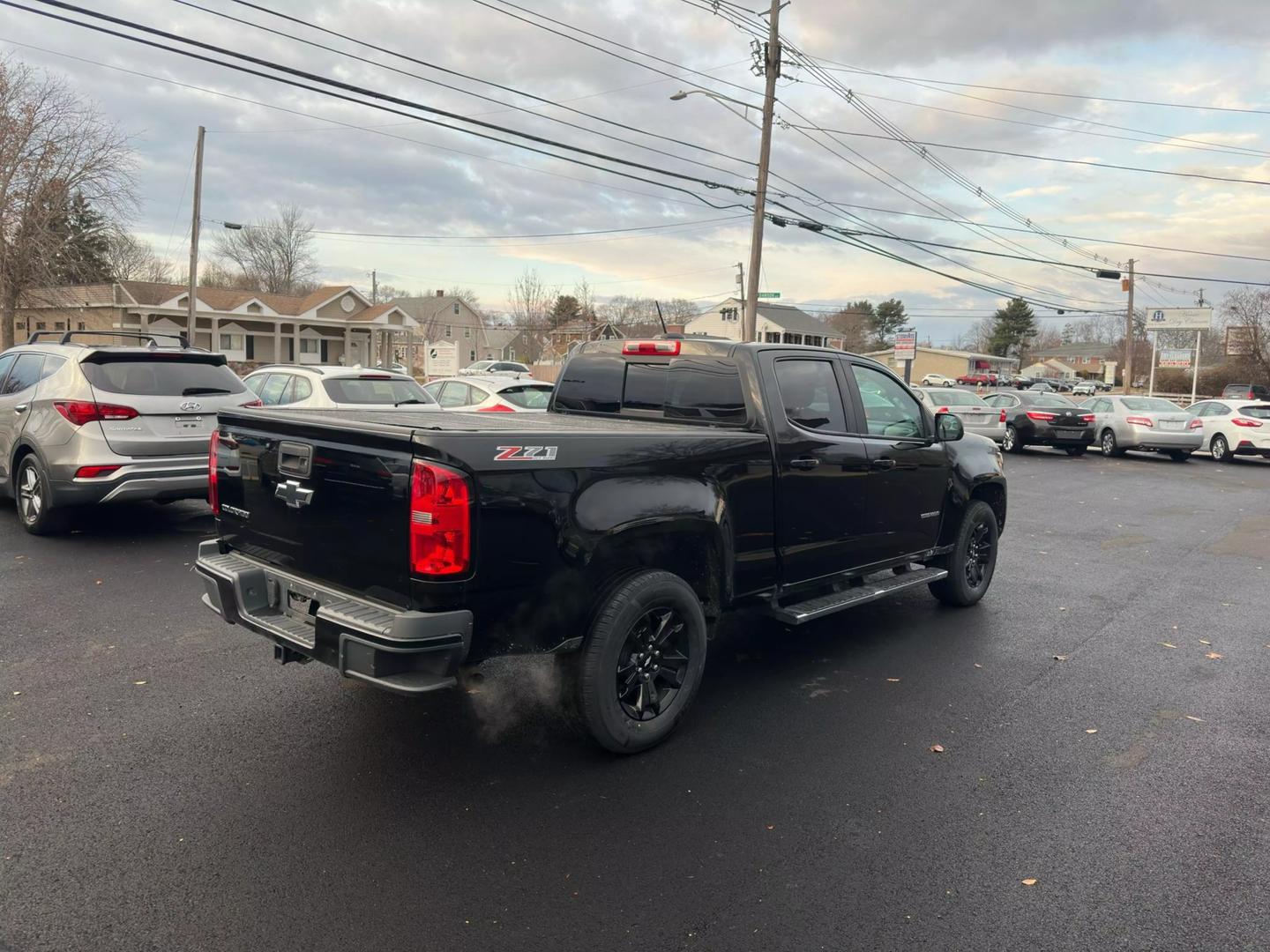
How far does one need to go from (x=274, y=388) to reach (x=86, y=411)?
3.22 m

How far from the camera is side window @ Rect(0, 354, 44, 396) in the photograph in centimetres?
805

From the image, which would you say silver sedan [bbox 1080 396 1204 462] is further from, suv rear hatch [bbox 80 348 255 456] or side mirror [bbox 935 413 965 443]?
suv rear hatch [bbox 80 348 255 456]

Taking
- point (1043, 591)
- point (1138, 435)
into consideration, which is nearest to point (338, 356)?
point (1138, 435)

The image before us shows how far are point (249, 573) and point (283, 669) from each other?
3.98 feet

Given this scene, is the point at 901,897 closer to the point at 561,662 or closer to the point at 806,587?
the point at 561,662

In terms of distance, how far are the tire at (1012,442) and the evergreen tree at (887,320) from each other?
83516mm

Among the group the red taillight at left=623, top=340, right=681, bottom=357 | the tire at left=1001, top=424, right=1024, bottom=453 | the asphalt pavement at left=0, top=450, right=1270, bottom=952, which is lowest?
the asphalt pavement at left=0, top=450, right=1270, bottom=952

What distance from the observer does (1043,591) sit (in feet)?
23.9

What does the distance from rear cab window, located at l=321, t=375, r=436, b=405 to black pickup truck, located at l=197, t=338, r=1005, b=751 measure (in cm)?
493

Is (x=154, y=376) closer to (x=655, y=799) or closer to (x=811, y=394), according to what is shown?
(x=811, y=394)

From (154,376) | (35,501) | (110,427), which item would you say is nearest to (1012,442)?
(154,376)

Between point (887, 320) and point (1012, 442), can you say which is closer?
point (1012, 442)

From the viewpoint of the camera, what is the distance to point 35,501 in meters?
7.74

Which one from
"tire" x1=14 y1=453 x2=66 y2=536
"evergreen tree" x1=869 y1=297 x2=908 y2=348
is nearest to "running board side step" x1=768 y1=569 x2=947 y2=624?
"tire" x1=14 y1=453 x2=66 y2=536
